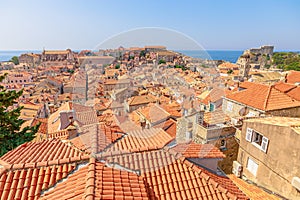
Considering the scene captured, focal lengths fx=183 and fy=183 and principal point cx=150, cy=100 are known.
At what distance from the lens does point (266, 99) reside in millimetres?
12148

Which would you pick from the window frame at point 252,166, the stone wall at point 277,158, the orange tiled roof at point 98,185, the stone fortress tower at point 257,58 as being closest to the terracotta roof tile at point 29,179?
the orange tiled roof at point 98,185

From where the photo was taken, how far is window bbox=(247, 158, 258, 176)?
9.42m

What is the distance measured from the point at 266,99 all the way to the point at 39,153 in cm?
1303

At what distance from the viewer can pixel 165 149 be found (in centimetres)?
416

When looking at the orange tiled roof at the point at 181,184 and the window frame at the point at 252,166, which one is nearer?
the orange tiled roof at the point at 181,184

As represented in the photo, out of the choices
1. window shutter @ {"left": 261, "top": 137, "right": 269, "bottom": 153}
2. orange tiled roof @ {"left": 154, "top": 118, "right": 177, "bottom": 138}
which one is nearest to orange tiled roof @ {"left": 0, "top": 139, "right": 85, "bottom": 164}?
orange tiled roof @ {"left": 154, "top": 118, "right": 177, "bottom": 138}

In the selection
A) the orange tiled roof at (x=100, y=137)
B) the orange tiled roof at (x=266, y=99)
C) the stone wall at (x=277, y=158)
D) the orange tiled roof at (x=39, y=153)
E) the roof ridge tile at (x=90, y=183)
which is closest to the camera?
the roof ridge tile at (x=90, y=183)

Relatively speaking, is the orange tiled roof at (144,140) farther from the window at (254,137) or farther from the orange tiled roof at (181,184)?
the window at (254,137)

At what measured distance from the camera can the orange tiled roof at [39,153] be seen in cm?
421

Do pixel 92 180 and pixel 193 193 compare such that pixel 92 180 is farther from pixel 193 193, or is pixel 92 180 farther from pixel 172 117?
pixel 172 117

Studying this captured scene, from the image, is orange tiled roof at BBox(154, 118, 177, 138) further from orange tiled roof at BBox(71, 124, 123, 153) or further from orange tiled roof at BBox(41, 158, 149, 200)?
orange tiled roof at BBox(41, 158, 149, 200)

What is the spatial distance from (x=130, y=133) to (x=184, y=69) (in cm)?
223

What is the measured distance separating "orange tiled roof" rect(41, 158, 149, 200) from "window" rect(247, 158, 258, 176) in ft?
27.5

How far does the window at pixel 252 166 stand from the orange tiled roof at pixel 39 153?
8.80m
